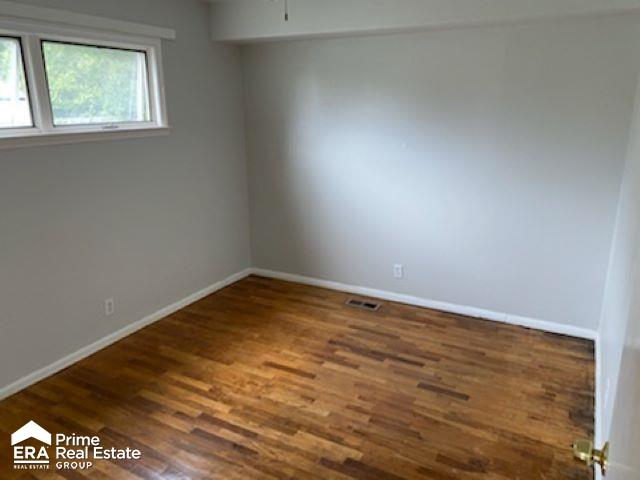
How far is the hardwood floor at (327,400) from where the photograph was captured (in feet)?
7.39

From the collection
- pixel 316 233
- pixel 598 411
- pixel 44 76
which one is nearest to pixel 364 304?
pixel 316 233

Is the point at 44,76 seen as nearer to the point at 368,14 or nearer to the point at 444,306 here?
the point at 368,14

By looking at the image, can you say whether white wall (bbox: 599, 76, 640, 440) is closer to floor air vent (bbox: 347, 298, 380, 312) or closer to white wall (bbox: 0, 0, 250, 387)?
floor air vent (bbox: 347, 298, 380, 312)

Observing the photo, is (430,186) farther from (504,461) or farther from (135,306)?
(135,306)

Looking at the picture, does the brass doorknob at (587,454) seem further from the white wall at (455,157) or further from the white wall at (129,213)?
the white wall at (129,213)

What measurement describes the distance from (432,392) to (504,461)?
2.01ft

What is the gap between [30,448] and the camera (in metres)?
2.36

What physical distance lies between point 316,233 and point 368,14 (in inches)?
75.0

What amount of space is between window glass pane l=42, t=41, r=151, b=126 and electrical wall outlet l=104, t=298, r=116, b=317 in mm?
1250

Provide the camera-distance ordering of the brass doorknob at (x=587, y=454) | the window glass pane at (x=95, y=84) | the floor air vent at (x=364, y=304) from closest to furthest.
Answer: the brass doorknob at (x=587, y=454), the window glass pane at (x=95, y=84), the floor air vent at (x=364, y=304)

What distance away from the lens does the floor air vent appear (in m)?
4.02

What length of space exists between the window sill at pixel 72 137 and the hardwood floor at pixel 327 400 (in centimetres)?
145

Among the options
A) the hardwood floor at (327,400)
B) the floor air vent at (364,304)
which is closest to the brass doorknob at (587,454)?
the hardwood floor at (327,400)

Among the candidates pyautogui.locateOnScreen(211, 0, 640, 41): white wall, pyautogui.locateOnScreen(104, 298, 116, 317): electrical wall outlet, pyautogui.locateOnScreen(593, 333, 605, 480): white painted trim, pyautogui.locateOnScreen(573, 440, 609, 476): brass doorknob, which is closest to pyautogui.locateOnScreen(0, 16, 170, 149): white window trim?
pyautogui.locateOnScreen(211, 0, 640, 41): white wall
